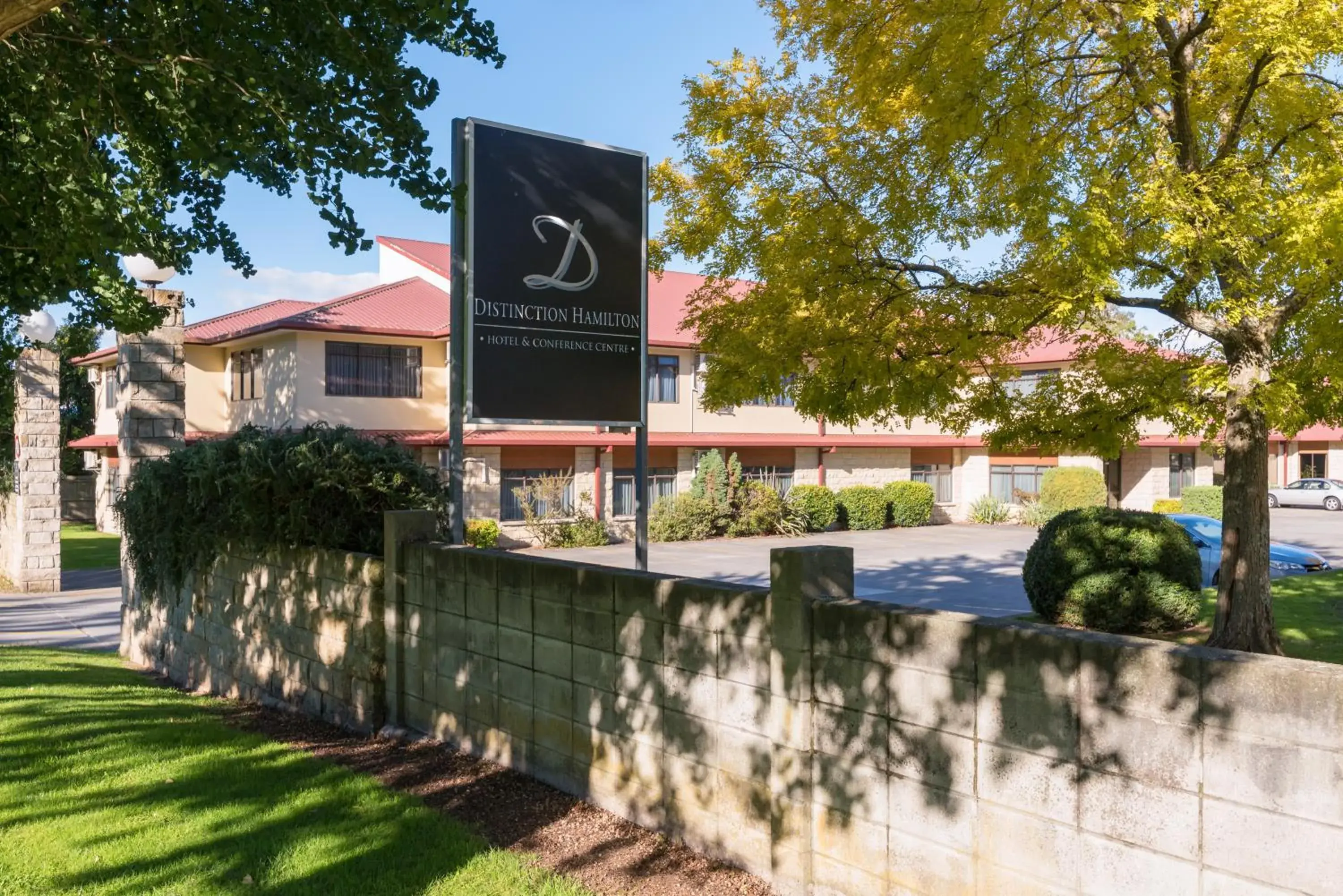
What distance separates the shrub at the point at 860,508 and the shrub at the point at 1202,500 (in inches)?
474

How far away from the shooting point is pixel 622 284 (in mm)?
8328

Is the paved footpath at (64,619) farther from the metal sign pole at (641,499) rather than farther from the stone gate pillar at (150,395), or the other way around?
the metal sign pole at (641,499)

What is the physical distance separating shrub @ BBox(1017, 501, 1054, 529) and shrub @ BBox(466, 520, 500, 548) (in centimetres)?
1919

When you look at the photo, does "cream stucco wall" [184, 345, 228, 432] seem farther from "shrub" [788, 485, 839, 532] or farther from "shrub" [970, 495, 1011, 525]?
"shrub" [970, 495, 1011, 525]

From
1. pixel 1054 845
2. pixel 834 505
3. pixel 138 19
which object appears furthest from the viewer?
pixel 834 505

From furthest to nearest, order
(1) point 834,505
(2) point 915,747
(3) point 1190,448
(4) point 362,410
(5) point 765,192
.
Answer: (3) point 1190,448
(1) point 834,505
(4) point 362,410
(5) point 765,192
(2) point 915,747

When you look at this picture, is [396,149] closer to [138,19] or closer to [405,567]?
[138,19]

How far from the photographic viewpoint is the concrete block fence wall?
11.1 feet

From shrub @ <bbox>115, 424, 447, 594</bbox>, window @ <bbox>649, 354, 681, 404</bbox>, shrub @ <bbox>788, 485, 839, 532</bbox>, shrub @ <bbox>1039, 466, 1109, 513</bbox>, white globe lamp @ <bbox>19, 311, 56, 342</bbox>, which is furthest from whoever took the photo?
shrub @ <bbox>1039, 466, 1109, 513</bbox>

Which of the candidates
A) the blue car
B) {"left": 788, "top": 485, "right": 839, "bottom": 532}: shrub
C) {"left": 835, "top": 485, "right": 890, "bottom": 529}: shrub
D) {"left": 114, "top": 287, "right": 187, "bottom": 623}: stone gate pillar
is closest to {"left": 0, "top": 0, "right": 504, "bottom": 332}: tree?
{"left": 114, "top": 287, "right": 187, "bottom": 623}: stone gate pillar

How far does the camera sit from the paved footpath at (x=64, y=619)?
15242 millimetres

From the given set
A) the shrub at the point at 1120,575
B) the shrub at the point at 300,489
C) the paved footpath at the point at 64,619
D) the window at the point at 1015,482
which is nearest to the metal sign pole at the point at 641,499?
the shrub at the point at 300,489

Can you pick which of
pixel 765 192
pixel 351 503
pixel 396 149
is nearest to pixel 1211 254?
pixel 765 192

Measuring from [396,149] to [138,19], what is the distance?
6.27ft
